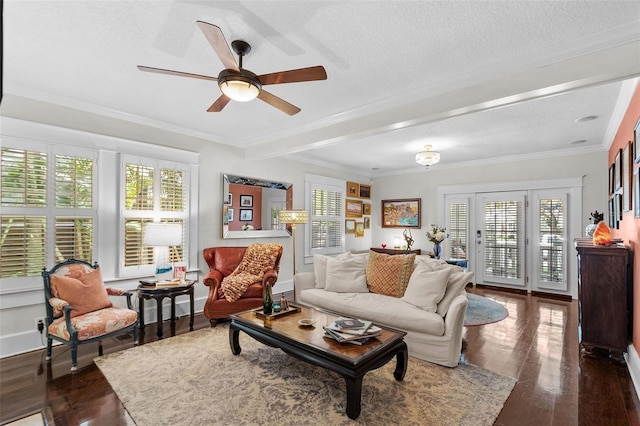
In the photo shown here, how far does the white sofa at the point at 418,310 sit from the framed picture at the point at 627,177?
1676 millimetres

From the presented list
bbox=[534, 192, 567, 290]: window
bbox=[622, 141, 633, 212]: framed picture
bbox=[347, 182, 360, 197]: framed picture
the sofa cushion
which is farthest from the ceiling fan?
bbox=[534, 192, 567, 290]: window

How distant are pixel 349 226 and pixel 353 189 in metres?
0.86

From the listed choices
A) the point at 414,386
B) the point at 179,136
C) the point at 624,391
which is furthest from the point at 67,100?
the point at 624,391

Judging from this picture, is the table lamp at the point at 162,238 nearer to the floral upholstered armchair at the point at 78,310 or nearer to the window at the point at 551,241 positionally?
the floral upholstered armchair at the point at 78,310

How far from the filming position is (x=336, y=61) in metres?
2.78

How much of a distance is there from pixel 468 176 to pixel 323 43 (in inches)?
206

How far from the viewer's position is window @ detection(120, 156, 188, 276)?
403 cm

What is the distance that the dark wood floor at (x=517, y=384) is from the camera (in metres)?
2.31

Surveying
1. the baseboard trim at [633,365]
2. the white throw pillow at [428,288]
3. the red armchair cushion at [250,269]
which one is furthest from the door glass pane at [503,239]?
the red armchair cushion at [250,269]

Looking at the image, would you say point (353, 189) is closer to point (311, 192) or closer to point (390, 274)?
point (311, 192)

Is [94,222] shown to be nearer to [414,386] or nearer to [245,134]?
[245,134]

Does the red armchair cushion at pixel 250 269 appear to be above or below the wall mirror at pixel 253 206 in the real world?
below

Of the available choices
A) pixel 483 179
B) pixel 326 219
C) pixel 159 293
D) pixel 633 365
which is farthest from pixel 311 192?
pixel 633 365

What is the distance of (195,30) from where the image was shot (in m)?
2.39
